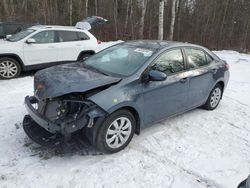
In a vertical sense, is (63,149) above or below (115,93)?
below

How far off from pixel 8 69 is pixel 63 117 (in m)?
4.87

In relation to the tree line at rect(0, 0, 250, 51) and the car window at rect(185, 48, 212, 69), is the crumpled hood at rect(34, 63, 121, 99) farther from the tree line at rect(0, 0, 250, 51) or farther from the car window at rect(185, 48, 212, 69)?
the tree line at rect(0, 0, 250, 51)

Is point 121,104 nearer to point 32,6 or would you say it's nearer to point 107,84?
point 107,84

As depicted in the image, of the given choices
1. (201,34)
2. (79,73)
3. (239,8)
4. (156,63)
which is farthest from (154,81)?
(239,8)

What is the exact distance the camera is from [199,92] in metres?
5.14

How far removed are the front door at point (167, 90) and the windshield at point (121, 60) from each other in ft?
0.89

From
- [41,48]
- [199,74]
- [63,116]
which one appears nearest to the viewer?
[63,116]

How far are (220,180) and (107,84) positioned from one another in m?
2.01

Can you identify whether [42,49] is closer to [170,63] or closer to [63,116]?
[170,63]

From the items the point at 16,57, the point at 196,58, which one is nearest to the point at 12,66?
the point at 16,57

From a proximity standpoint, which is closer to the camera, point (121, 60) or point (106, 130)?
point (106, 130)

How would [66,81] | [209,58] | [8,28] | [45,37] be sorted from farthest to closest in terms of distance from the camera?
1. [8,28]
2. [45,37]
3. [209,58]
4. [66,81]

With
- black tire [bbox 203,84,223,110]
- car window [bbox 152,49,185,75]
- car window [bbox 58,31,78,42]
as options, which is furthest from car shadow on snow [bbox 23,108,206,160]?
car window [bbox 58,31,78,42]

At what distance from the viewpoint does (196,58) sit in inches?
203
